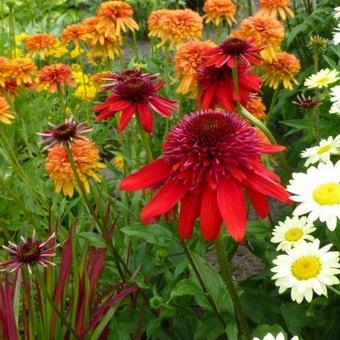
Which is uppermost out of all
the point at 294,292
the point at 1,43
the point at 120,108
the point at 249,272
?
the point at 120,108

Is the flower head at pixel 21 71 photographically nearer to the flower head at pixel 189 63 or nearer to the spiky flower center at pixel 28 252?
the flower head at pixel 189 63

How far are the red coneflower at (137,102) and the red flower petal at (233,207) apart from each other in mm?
420

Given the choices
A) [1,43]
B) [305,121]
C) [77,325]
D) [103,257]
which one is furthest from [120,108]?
[1,43]

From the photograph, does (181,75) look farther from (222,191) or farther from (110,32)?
(222,191)

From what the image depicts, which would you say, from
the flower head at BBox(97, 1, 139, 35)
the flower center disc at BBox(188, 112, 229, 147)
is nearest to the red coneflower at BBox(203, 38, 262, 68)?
the flower center disc at BBox(188, 112, 229, 147)

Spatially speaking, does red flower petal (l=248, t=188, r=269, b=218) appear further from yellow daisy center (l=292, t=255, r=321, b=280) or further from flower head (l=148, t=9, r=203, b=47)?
flower head (l=148, t=9, r=203, b=47)

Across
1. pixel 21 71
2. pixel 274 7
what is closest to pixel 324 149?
pixel 274 7

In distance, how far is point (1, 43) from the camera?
3141mm

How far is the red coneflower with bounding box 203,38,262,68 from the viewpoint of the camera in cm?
132

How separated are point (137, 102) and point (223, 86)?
213mm

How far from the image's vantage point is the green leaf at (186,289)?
44.7 inches

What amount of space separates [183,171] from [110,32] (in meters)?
1.29

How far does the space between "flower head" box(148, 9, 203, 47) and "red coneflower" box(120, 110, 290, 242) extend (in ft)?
3.51

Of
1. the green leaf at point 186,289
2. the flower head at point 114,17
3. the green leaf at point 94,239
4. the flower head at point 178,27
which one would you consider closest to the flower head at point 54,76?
the flower head at point 114,17
